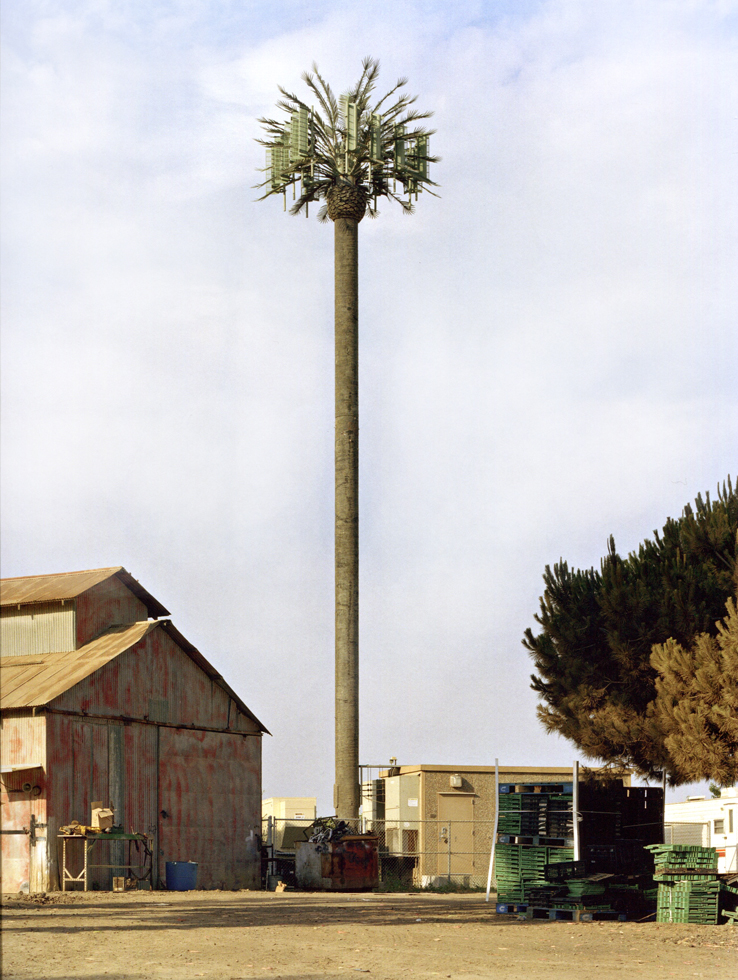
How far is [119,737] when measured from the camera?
29.0 m

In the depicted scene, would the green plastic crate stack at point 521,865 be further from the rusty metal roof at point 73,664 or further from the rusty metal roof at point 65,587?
the rusty metal roof at point 65,587

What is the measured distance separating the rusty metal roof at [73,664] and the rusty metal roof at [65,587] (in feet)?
3.52

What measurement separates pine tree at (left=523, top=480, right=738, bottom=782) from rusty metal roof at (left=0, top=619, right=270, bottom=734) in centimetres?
990

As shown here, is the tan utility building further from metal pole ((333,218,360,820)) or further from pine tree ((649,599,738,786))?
pine tree ((649,599,738,786))

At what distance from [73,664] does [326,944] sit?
15214mm

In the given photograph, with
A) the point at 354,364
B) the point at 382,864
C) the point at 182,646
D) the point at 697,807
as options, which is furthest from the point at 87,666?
the point at 697,807

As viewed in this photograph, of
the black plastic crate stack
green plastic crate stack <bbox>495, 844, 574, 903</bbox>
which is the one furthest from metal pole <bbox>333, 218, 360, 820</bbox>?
green plastic crate stack <bbox>495, 844, 574, 903</bbox>

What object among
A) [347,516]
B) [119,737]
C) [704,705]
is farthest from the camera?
[347,516]

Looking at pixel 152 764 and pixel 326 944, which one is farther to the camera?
pixel 152 764

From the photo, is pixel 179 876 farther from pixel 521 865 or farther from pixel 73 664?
pixel 521 865

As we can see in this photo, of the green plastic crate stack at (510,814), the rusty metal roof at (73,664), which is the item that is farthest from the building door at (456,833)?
the green plastic crate stack at (510,814)

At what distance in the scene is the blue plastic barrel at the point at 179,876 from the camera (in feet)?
93.4

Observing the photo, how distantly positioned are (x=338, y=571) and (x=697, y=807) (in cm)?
1536

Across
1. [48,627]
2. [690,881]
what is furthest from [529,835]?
[48,627]
